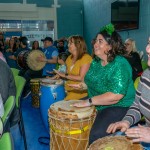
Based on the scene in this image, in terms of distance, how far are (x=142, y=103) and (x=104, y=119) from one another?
44 cm

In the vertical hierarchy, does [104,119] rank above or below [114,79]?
below

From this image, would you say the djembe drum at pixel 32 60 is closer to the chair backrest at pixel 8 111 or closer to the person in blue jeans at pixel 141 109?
the chair backrest at pixel 8 111

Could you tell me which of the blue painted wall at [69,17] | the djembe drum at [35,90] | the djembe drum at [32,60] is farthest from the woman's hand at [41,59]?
the blue painted wall at [69,17]

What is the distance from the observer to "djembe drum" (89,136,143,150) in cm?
134

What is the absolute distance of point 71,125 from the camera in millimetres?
1979

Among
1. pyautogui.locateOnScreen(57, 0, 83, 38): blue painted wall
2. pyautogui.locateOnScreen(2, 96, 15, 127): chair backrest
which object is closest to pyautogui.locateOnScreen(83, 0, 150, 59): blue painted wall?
pyautogui.locateOnScreen(57, 0, 83, 38): blue painted wall

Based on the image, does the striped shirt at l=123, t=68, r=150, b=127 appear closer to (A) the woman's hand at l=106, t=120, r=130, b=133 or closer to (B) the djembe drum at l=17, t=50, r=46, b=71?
(A) the woman's hand at l=106, t=120, r=130, b=133

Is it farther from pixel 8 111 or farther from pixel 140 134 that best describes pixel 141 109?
pixel 8 111

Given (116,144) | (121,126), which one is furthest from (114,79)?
(116,144)

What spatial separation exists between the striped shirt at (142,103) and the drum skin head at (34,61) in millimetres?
3191

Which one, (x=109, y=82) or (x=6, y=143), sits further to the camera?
(x=109, y=82)

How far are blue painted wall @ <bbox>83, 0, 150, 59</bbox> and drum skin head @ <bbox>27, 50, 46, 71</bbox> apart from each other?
1.91m

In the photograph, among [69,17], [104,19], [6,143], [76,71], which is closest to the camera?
[6,143]

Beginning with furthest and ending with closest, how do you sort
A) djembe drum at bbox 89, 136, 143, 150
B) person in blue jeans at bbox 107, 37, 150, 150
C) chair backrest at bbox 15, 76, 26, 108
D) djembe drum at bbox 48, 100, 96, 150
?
1. chair backrest at bbox 15, 76, 26, 108
2. djembe drum at bbox 48, 100, 96, 150
3. person in blue jeans at bbox 107, 37, 150, 150
4. djembe drum at bbox 89, 136, 143, 150
